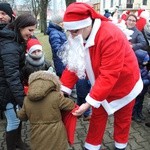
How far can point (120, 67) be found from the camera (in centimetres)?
277

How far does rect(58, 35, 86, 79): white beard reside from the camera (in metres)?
2.85

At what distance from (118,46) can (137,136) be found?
1905 millimetres

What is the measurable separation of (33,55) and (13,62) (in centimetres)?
77

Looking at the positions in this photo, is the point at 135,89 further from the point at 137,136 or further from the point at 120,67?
the point at 137,136

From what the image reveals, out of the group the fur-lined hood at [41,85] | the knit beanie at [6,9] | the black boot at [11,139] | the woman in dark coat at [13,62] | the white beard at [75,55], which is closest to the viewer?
the fur-lined hood at [41,85]

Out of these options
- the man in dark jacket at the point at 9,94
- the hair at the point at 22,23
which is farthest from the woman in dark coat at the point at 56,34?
the hair at the point at 22,23

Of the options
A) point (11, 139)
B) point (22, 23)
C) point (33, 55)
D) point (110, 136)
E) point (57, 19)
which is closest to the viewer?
point (22, 23)

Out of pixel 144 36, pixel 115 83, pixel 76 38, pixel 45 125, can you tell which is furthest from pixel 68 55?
pixel 144 36

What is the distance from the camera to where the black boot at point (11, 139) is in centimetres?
343

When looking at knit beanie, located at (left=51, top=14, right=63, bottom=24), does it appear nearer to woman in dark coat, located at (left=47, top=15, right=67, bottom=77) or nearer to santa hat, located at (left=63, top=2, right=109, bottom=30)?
woman in dark coat, located at (left=47, top=15, right=67, bottom=77)

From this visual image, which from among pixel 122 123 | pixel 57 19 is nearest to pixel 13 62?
pixel 122 123

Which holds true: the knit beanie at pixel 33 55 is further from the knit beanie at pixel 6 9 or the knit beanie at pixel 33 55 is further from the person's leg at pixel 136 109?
the person's leg at pixel 136 109

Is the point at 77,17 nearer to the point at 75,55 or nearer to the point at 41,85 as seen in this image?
the point at 75,55

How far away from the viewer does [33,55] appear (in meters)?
3.71
